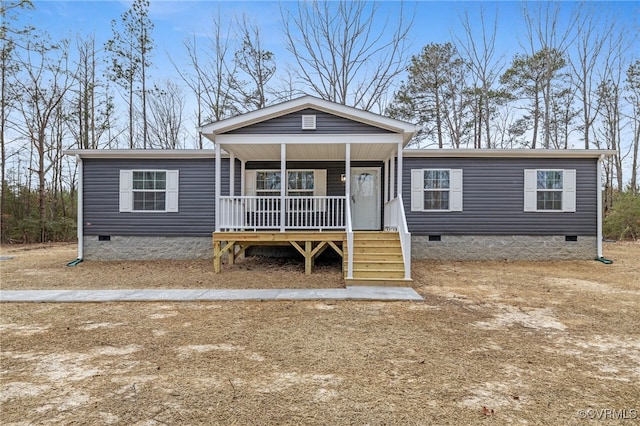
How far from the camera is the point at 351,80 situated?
57.5 feet

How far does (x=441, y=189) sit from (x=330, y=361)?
8.03 m

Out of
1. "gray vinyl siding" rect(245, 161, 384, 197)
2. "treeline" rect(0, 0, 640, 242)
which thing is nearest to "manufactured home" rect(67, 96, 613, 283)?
"gray vinyl siding" rect(245, 161, 384, 197)

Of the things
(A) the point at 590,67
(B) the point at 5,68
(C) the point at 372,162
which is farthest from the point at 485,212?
(B) the point at 5,68

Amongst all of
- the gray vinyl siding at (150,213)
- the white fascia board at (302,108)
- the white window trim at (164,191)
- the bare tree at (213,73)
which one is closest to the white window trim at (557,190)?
the white fascia board at (302,108)

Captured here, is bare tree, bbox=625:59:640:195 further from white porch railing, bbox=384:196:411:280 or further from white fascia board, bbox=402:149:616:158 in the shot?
white porch railing, bbox=384:196:411:280

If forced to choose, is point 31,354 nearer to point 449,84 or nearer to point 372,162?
point 372,162

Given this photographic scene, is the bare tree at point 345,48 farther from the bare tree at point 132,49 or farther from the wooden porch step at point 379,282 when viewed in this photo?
the wooden porch step at point 379,282

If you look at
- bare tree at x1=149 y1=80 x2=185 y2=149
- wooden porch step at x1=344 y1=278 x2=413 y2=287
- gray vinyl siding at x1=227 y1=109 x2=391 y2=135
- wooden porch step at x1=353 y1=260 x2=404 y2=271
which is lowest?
wooden porch step at x1=344 y1=278 x2=413 y2=287

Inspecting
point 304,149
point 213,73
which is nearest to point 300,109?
point 304,149

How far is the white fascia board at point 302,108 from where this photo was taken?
807 cm

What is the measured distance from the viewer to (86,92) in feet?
59.8

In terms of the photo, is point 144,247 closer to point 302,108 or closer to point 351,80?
point 302,108

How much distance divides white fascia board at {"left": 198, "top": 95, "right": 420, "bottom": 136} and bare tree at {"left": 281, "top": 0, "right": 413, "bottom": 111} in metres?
9.38

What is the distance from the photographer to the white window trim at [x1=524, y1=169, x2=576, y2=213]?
10.1 m
